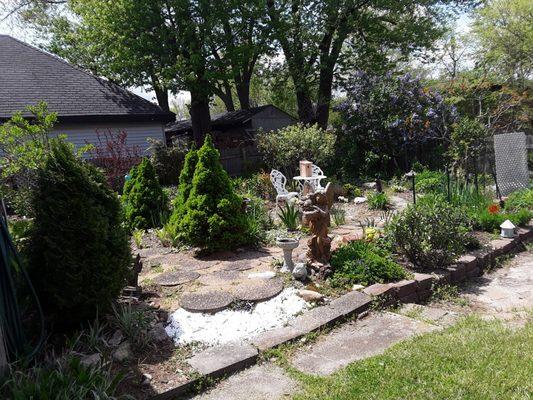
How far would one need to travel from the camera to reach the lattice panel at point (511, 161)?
882 cm

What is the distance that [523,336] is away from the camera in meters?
3.23

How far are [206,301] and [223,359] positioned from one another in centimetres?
106

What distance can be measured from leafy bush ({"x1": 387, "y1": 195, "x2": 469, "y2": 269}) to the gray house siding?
10.6 meters

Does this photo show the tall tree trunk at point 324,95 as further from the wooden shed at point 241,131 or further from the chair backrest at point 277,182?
the chair backrest at point 277,182

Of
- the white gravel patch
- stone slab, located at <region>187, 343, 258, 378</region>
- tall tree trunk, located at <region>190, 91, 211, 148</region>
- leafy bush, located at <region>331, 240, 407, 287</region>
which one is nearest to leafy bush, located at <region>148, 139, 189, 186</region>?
tall tree trunk, located at <region>190, 91, 211, 148</region>

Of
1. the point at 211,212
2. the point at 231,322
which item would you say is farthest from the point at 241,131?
the point at 231,322

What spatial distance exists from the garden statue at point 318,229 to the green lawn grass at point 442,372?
5.00ft

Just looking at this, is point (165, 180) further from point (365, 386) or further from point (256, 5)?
point (365, 386)

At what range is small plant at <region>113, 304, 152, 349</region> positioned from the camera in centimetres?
319

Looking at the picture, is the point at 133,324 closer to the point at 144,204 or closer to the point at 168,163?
the point at 144,204

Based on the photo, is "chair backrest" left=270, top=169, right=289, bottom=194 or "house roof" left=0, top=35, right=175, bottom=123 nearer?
"chair backrest" left=270, top=169, right=289, bottom=194

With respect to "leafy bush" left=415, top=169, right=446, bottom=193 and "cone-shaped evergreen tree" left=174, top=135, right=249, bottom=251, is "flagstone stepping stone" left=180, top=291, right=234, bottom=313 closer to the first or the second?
"cone-shaped evergreen tree" left=174, top=135, right=249, bottom=251

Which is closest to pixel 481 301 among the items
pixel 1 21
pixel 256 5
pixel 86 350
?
pixel 86 350

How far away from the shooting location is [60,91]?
14.2 metres
